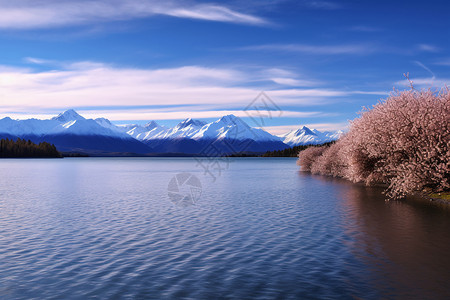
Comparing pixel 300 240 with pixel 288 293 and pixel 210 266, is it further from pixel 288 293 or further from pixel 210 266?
pixel 288 293

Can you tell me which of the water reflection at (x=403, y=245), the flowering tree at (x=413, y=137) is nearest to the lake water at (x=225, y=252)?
the water reflection at (x=403, y=245)

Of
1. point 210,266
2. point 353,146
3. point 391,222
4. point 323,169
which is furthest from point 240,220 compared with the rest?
point 323,169

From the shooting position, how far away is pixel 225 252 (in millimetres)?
20219

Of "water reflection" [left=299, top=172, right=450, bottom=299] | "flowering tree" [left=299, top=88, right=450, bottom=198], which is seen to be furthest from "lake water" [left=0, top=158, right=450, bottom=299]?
"flowering tree" [left=299, top=88, right=450, bottom=198]

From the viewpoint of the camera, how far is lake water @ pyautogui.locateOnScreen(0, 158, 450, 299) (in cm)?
1459

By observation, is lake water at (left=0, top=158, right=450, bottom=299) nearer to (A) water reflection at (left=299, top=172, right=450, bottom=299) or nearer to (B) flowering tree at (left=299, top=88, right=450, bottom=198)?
(A) water reflection at (left=299, top=172, right=450, bottom=299)

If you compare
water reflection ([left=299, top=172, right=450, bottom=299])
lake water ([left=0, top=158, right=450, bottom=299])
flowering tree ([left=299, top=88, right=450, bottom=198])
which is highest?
flowering tree ([left=299, top=88, right=450, bottom=198])

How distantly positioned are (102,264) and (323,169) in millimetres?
80235

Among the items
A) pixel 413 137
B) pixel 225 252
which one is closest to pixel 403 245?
pixel 225 252

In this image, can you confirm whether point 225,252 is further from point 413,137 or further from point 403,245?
point 413,137

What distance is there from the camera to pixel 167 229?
2655cm

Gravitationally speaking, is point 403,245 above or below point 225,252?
above

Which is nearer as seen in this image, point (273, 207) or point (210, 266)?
point (210, 266)

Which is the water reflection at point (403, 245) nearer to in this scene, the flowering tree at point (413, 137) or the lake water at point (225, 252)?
the lake water at point (225, 252)
